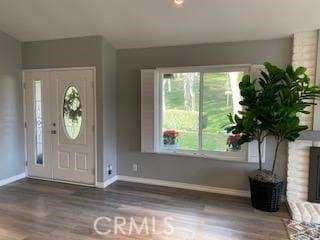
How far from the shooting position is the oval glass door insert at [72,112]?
433cm

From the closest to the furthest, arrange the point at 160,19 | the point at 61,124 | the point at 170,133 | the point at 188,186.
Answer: the point at 160,19, the point at 188,186, the point at 170,133, the point at 61,124

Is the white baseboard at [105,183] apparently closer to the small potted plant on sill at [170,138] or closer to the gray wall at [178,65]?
the gray wall at [178,65]

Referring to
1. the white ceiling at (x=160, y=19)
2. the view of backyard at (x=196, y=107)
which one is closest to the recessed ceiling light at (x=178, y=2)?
the white ceiling at (x=160, y=19)

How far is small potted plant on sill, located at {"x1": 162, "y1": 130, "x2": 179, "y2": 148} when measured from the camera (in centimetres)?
428

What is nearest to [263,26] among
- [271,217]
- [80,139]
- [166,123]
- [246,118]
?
[246,118]

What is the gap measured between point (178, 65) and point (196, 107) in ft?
2.43

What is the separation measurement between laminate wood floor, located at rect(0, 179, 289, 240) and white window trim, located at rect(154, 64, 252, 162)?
606 mm

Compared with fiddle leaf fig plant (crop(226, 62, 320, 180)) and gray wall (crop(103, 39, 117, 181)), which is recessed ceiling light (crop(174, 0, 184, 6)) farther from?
gray wall (crop(103, 39, 117, 181))

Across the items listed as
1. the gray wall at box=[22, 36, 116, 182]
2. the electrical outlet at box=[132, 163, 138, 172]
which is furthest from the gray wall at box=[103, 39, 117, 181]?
the electrical outlet at box=[132, 163, 138, 172]

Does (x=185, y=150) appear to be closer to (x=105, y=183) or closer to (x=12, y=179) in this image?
(x=105, y=183)

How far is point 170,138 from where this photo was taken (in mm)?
4305

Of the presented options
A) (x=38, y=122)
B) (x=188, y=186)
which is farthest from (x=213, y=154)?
(x=38, y=122)

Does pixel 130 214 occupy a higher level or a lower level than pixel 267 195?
lower

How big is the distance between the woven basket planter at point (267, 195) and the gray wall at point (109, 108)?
92.9 inches
